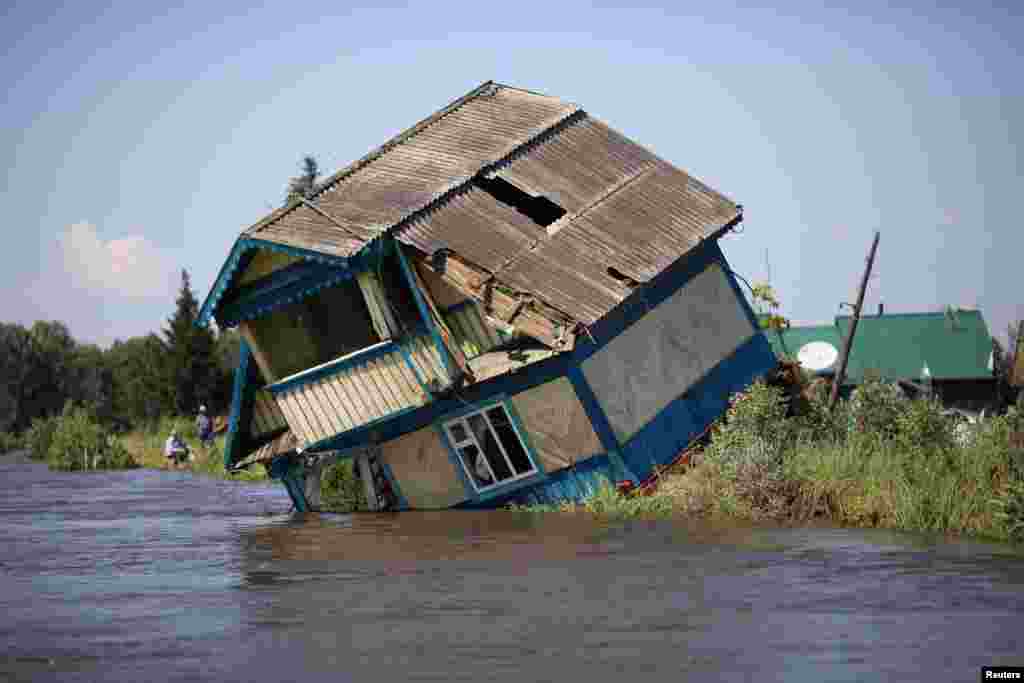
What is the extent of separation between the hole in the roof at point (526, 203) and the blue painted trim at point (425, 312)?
3.20 meters

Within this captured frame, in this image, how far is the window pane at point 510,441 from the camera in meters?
20.7

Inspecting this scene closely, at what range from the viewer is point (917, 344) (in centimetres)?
5231

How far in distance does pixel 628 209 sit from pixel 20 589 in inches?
465

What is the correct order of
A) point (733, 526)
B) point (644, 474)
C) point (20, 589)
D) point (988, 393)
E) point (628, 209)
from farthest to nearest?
point (988, 393), point (628, 209), point (644, 474), point (733, 526), point (20, 589)

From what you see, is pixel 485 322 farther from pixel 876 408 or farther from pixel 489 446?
pixel 876 408

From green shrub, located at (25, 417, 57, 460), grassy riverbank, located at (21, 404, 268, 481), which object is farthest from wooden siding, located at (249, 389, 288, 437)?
green shrub, located at (25, 417, 57, 460)

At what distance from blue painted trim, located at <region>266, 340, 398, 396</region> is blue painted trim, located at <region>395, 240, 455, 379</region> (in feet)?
2.46

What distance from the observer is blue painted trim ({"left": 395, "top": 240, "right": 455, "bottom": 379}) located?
65.1ft

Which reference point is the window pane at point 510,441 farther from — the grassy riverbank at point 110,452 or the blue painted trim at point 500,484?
the grassy riverbank at point 110,452

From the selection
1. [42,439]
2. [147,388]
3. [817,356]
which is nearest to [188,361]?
[147,388]

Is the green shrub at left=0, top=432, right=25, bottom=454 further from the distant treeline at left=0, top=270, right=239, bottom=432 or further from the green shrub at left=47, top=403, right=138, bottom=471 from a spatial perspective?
the green shrub at left=47, top=403, right=138, bottom=471

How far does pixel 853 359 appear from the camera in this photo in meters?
52.6

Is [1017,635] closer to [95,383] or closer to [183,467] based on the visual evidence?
[183,467]

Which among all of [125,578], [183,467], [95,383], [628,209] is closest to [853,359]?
[183,467]
